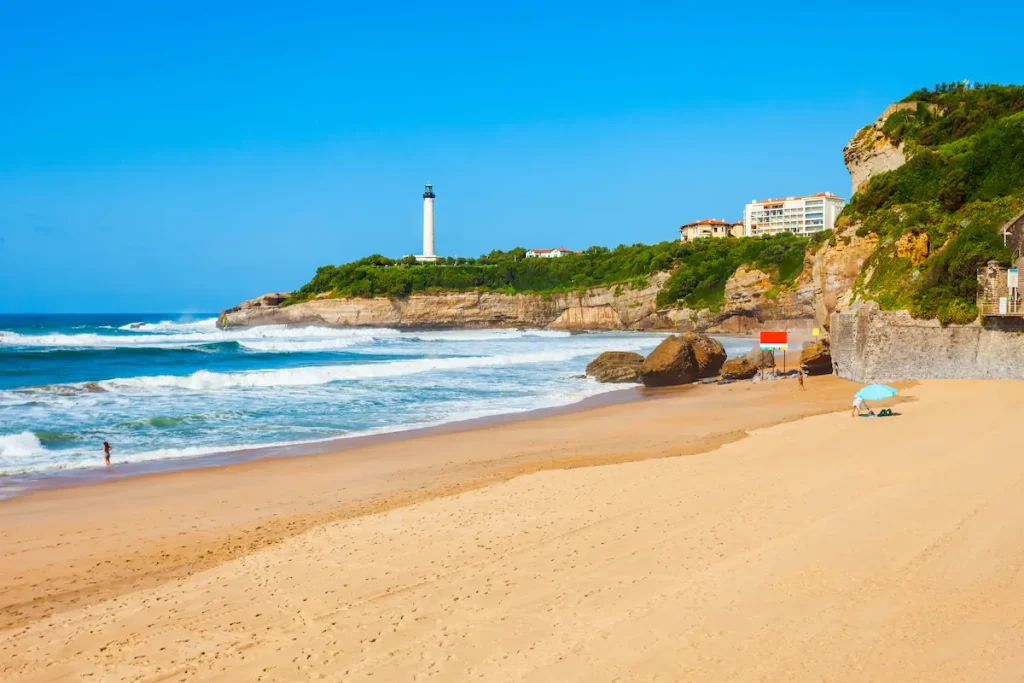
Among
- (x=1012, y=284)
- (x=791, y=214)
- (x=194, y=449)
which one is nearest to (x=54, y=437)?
(x=194, y=449)

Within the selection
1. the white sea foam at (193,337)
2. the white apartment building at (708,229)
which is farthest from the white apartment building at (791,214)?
the white sea foam at (193,337)

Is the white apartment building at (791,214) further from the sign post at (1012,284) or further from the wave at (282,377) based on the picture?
the sign post at (1012,284)

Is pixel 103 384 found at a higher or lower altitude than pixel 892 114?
lower

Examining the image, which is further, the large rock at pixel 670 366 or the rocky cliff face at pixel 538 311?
the rocky cliff face at pixel 538 311

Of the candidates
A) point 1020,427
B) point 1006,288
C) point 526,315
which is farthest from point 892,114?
point 526,315

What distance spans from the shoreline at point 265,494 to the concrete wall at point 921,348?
2.19 meters

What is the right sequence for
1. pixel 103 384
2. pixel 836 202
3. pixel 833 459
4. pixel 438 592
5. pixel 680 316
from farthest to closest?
pixel 836 202, pixel 680 316, pixel 103 384, pixel 833 459, pixel 438 592

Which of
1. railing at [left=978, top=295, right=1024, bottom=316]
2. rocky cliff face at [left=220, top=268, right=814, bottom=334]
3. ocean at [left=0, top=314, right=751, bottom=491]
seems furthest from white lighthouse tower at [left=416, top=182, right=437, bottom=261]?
railing at [left=978, top=295, right=1024, bottom=316]

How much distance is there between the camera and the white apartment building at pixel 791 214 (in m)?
116

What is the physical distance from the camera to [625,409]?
2097 centimetres

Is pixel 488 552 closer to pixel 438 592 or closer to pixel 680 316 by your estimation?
pixel 438 592

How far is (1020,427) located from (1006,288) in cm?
653

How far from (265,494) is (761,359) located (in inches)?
838

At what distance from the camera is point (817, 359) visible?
26.1 m
